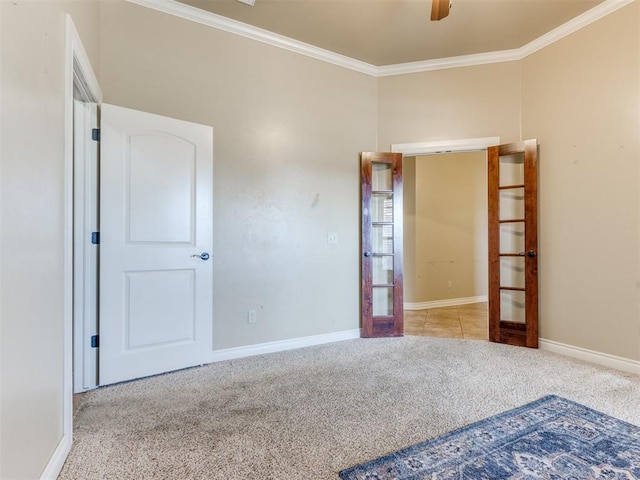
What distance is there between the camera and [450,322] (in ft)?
15.2

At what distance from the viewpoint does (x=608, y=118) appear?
9.72 ft

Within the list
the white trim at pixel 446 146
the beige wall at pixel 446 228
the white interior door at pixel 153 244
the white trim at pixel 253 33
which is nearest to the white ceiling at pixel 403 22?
the white trim at pixel 253 33

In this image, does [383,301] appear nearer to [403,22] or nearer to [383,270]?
[383,270]

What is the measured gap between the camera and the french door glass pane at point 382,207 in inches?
155

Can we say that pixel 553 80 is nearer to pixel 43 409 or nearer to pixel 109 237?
pixel 109 237

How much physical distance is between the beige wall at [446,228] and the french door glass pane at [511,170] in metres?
1.97

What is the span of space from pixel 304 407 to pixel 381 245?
2.23 m

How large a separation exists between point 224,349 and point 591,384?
2.97 meters

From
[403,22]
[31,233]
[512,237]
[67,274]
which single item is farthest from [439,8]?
[67,274]

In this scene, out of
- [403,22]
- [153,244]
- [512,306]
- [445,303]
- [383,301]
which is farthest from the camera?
[445,303]

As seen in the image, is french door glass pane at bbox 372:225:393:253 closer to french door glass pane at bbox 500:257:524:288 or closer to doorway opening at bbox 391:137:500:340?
french door glass pane at bbox 500:257:524:288

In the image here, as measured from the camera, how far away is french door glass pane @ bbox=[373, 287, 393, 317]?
3912mm

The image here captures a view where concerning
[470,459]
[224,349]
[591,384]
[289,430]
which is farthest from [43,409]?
[591,384]

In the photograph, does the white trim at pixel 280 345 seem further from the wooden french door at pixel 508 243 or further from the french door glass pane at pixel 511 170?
the french door glass pane at pixel 511 170
